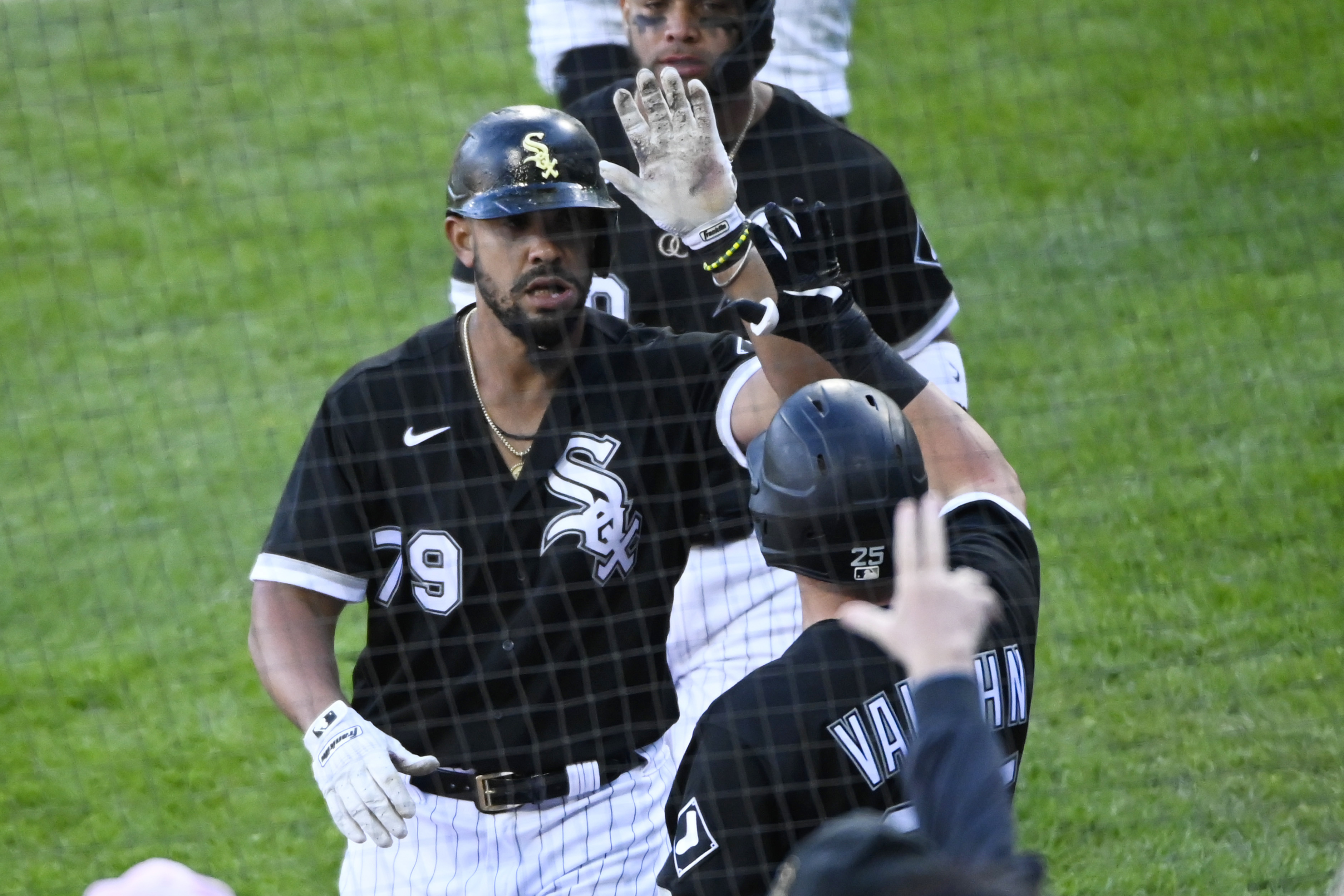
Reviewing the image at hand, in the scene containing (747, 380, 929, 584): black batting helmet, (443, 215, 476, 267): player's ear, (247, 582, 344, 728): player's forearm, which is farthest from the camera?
(443, 215, 476, 267): player's ear

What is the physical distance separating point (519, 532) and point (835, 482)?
0.87m

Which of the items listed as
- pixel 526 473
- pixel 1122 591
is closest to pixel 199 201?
pixel 1122 591

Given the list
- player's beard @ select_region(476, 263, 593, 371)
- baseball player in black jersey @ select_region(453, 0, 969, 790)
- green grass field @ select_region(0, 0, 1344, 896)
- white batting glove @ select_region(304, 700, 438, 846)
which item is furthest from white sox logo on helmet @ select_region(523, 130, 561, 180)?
green grass field @ select_region(0, 0, 1344, 896)

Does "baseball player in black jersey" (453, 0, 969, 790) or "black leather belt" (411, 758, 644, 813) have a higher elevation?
"baseball player in black jersey" (453, 0, 969, 790)

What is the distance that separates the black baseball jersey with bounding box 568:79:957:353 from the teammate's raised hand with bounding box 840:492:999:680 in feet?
6.07

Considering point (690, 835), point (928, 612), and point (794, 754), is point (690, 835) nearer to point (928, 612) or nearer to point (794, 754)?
point (794, 754)

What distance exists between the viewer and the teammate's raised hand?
6.40ft

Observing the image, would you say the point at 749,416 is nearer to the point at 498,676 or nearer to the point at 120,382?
the point at 498,676

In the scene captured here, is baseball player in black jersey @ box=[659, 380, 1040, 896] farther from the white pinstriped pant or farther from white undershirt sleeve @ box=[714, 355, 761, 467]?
the white pinstriped pant

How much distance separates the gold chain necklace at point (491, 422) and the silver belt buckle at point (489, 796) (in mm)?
556

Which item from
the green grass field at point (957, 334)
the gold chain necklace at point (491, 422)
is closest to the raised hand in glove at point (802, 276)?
the gold chain necklace at point (491, 422)

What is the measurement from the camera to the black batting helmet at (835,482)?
98.1 inches

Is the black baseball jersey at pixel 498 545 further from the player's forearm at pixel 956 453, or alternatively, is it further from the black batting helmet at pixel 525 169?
the player's forearm at pixel 956 453

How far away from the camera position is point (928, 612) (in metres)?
1.97
